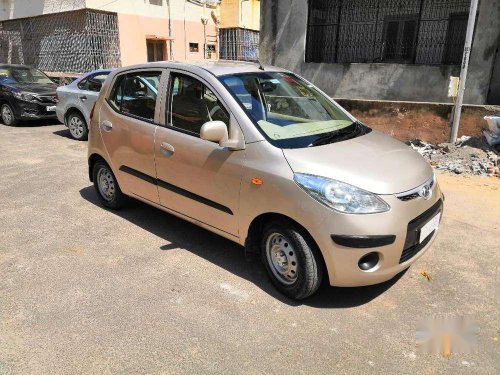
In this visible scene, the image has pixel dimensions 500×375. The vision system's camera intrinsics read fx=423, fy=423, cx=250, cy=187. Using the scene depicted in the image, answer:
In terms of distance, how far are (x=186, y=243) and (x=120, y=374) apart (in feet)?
5.73

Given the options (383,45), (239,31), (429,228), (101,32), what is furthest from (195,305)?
(239,31)

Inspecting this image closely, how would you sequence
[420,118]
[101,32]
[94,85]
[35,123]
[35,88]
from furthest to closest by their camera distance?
[101,32] < [35,123] < [35,88] < [94,85] < [420,118]

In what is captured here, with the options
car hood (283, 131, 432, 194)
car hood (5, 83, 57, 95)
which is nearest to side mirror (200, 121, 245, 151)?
car hood (283, 131, 432, 194)

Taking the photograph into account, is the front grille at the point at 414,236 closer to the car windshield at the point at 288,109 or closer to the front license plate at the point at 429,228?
the front license plate at the point at 429,228

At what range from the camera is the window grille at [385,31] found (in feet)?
35.2

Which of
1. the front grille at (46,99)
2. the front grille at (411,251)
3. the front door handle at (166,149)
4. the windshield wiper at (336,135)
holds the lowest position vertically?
the front grille at (411,251)

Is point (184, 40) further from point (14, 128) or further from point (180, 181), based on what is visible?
point (180, 181)

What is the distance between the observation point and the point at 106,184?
4957 mm

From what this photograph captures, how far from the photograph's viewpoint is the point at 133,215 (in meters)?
4.85

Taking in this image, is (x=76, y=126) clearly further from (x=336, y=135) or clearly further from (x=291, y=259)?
(x=291, y=259)

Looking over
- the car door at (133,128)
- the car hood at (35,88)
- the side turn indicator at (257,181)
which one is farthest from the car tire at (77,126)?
the side turn indicator at (257,181)

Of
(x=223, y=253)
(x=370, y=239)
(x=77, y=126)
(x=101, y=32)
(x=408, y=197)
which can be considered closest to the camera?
(x=370, y=239)

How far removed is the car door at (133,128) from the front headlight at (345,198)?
1822mm

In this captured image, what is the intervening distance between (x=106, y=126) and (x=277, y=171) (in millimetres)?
2377
